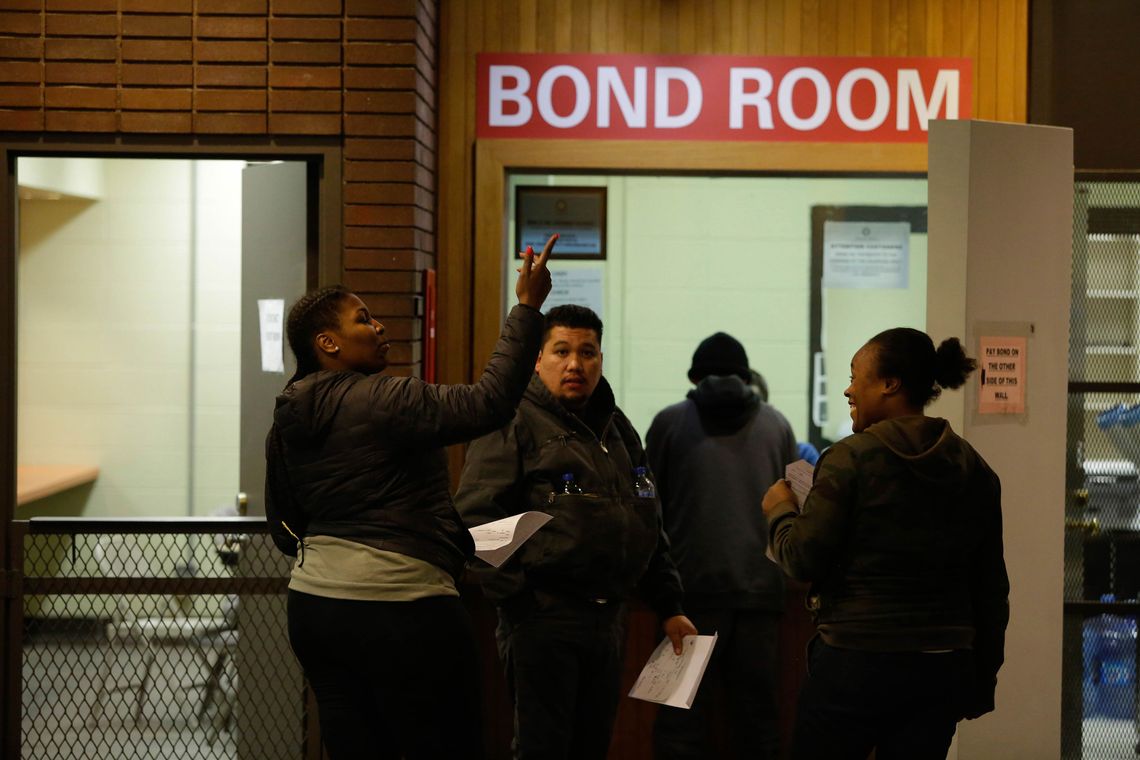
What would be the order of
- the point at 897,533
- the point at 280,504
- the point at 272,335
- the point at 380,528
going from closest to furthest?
the point at 897,533 < the point at 380,528 < the point at 280,504 < the point at 272,335

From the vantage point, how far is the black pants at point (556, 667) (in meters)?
3.34

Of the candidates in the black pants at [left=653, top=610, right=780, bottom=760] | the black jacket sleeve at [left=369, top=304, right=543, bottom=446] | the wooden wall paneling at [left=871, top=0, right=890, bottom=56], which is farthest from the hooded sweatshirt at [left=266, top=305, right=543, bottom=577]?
the wooden wall paneling at [left=871, top=0, right=890, bottom=56]

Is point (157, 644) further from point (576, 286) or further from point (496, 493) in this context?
point (576, 286)

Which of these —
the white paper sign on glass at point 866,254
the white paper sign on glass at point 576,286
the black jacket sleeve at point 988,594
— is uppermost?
the white paper sign on glass at point 866,254

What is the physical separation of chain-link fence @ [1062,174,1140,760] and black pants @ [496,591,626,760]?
87.4 inches

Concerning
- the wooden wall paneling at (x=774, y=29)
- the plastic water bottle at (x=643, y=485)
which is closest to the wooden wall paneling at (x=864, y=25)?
the wooden wall paneling at (x=774, y=29)

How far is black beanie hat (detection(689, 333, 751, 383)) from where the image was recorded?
4.43 m

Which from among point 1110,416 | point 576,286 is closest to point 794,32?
point 576,286

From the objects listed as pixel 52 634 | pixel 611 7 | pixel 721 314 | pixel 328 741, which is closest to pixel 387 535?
pixel 328 741

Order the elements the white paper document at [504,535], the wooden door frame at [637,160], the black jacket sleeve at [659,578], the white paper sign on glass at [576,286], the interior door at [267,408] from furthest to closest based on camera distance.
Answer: the white paper sign on glass at [576,286]
the wooden door frame at [637,160]
the interior door at [267,408]
the black jacket sleeve at [659,578]
the white paper document at [504,535]

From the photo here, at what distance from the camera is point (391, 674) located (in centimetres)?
270

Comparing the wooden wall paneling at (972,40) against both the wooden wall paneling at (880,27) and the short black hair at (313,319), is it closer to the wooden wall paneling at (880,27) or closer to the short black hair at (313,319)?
the wooden wall paneling at (880,27)

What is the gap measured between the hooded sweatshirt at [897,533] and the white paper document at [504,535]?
708 millimetres

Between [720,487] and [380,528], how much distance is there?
1.89m
